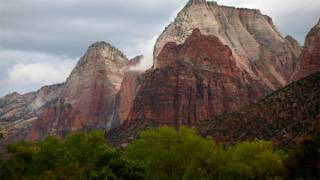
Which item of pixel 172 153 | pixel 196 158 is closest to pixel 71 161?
pixel 172 153

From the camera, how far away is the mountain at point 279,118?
4518 inches

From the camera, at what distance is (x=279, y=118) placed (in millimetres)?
125250

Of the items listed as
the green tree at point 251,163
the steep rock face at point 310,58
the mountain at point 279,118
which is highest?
the steep rock face at point 310,58

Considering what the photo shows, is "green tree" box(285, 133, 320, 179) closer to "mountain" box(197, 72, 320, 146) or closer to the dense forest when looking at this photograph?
the dense forest

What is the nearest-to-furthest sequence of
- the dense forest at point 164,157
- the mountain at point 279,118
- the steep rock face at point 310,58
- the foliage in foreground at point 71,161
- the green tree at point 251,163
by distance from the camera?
the foliage in foreground at point 71,161 < the dense forest at point 164,157 < the green tree at point 251,163 < the mountain at point 279,118 < the steep rock face at point 310,58

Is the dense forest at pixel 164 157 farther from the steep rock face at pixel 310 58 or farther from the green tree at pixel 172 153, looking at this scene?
the steep rock face at pixel 310 58

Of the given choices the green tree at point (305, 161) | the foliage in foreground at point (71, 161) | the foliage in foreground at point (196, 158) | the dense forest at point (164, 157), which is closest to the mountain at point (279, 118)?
the foliage in foreground at point (196, 158)

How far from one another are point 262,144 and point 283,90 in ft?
166

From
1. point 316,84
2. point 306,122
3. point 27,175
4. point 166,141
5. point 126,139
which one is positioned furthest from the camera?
point 126,139

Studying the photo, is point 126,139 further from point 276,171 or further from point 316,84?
point 276,171

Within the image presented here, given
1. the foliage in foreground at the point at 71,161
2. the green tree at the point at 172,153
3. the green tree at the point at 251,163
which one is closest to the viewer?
the foliage in foreground at the point at 71,161

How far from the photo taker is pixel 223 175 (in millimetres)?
83062

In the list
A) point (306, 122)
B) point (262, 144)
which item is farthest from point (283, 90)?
point (262, 144)

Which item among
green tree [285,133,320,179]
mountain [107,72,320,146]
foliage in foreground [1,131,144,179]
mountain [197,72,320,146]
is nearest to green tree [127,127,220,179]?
foliage in foreground [1,131,144,179]
